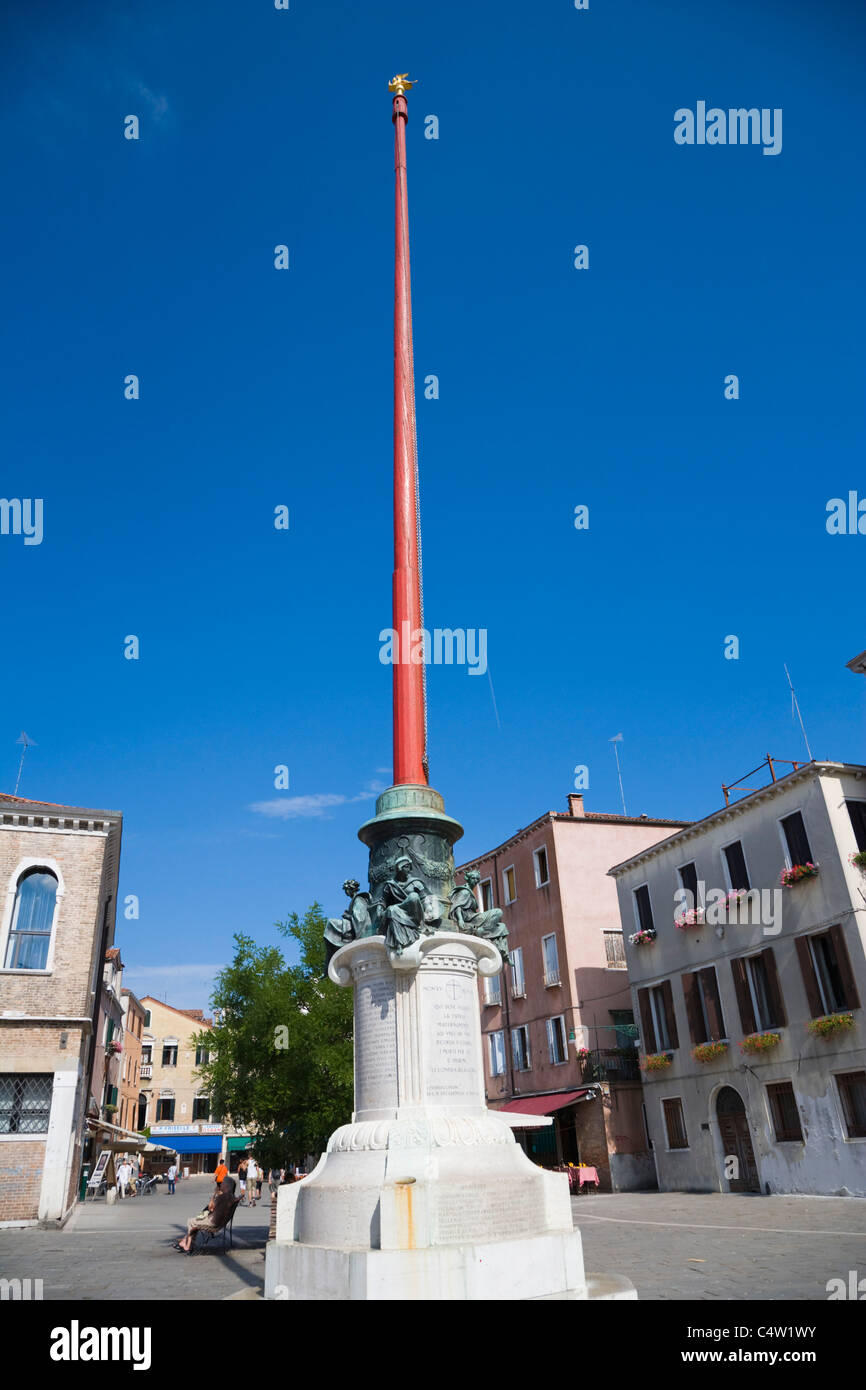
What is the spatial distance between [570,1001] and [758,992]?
8697 millimetres

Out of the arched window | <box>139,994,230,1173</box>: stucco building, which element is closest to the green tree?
the arched window

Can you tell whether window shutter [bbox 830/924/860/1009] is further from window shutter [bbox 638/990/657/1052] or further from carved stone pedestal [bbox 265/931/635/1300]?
carved stone pedestal [bbox 265/931/635/1300]

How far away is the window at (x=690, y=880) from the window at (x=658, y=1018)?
286cm

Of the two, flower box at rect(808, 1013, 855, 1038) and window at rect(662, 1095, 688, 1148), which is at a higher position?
flower box at rect(808, 1013, 855, 1038)

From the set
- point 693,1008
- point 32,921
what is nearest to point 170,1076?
point 32,921

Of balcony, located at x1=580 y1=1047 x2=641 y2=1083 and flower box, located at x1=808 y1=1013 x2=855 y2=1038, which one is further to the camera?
balcony, located at x1=580 y1=1047 x2=641 y2=1083

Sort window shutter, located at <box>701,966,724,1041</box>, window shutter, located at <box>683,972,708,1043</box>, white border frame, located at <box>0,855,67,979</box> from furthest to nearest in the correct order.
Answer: window shutter, located at <box>683,972,708,1043</box>
window shutter, located at <box>701,966,724,1041</box>
white border frame, located at <box>0,855,67,979</box>

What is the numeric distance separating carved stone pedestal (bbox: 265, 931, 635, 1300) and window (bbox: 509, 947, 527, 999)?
27.0 meters

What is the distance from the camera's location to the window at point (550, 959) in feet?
106

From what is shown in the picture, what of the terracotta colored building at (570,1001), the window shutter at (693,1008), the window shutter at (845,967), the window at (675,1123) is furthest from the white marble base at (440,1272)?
the terracotta colored building at (570,1001)

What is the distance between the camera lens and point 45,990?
69.7 ft

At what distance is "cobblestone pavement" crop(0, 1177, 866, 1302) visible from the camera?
910 cm

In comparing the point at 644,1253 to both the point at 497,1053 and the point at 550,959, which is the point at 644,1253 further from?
the point at 497,1053
